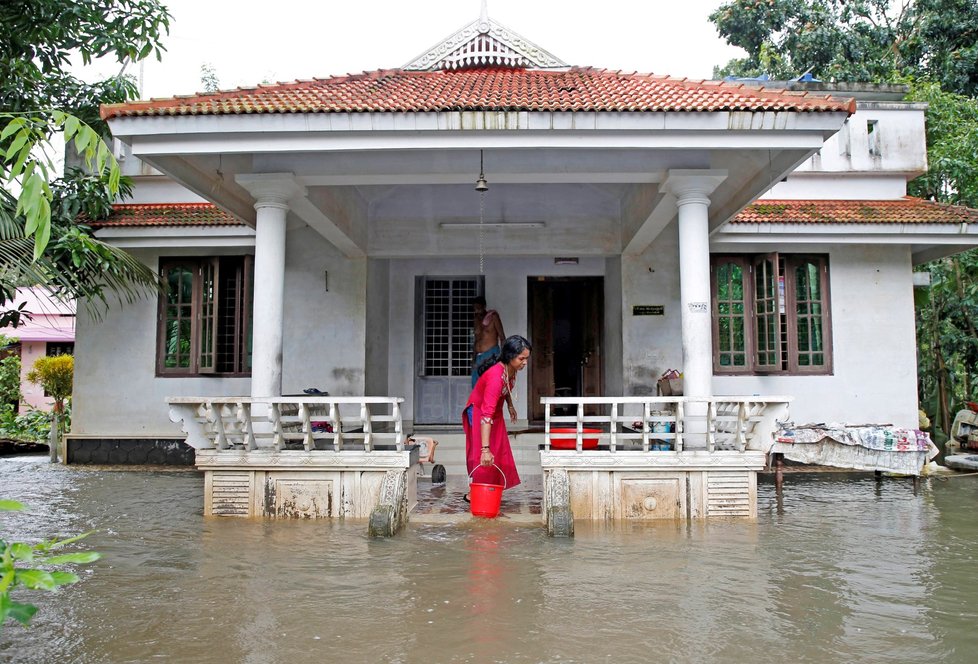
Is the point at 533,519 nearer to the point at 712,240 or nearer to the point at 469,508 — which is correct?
the point at 469,508

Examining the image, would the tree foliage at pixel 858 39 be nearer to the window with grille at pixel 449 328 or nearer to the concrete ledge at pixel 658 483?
the window with grille at pixel 449 328

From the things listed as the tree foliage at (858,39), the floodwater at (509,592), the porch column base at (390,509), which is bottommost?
the floodwater at (509,592)

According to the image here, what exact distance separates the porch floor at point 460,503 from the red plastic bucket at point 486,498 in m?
0.10

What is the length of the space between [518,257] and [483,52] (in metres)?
3.21

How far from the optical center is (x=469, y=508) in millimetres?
7383

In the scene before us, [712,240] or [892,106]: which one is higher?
[892,106]

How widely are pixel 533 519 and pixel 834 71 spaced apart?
55.9ft

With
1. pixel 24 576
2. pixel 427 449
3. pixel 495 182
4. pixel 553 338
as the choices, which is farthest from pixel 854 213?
pixel 24 576

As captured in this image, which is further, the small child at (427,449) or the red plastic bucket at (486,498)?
the small child at (427,449)

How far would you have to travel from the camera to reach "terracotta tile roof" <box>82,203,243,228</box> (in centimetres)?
1052

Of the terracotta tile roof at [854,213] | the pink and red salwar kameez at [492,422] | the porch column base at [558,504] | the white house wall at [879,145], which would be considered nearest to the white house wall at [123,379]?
the pink and red salwar kameez at [492,422]

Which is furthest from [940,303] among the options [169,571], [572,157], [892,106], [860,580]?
[169,571]

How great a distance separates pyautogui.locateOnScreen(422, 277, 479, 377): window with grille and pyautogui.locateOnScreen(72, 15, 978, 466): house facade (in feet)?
0.12

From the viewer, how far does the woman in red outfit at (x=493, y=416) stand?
6488 mm
